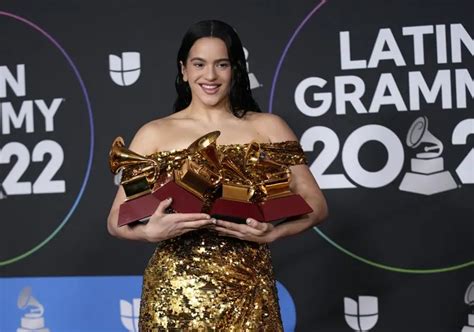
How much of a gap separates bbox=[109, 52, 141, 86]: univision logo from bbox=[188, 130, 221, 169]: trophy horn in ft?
5.84

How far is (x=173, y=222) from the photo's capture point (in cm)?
221

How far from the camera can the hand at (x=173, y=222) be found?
2.20m

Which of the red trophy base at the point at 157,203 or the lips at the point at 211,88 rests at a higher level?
the lips at the point at 211,88

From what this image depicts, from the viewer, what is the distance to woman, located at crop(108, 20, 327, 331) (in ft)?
7.68

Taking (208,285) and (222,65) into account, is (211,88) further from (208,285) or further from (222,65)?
(208,285)

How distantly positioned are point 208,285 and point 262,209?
26 cm

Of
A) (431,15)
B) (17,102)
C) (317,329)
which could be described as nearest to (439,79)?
(431,15)

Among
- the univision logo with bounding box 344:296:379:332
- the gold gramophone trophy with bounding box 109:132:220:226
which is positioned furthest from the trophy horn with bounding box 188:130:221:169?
the univision logo with bounding box 344:296:379:332

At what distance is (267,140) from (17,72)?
1994 millimetres

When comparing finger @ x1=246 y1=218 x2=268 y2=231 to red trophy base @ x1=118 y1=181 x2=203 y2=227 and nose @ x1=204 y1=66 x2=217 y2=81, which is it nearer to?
red trophy base @ x1=118 y1=181 x2=203 y2=227

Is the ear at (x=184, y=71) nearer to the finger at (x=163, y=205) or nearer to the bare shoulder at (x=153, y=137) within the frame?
the bare shoulder at (x=153, y=137)

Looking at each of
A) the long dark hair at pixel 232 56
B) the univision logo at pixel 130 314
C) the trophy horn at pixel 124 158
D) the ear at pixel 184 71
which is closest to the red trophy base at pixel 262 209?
the trophy horn at pixel 124 158

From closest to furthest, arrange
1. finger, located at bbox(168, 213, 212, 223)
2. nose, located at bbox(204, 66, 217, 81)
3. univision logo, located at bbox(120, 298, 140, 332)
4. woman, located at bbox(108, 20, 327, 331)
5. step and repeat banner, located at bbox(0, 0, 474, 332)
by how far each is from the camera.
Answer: finger, located at bbox(168, 213, 212, 223) → woman, located at bbox(108, 20, 327, 331) → nose, located at bbox(204, 66, 217, 81) → step and repeat banner, located at bbox(0, 0, 474, 332) → univision logo, located at bbox(120, 298, 140, 332)

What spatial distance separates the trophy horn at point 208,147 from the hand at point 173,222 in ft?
0.48
